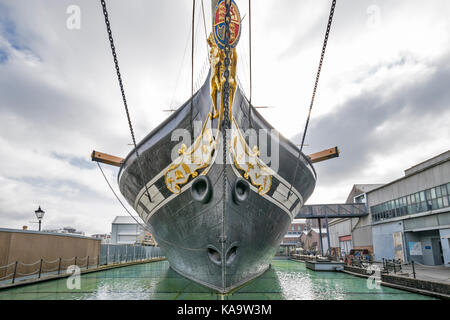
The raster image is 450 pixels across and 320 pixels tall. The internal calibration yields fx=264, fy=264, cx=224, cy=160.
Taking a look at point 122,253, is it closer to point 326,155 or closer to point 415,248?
point 326,155

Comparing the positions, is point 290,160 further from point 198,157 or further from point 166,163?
point 166,163

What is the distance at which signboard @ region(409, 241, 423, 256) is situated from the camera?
612 inches

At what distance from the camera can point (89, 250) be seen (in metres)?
12.6

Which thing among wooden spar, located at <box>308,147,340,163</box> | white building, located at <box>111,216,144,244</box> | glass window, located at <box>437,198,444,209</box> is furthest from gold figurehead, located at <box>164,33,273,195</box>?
white building, located at <box>111,216,144,244</box>

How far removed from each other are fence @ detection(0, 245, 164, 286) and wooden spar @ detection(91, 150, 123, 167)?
3492 millimetres

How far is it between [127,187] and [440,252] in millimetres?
16854

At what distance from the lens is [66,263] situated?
35.3 ft

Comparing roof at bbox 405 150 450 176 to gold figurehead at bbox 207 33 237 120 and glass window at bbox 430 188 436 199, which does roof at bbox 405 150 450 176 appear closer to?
glass window at bbox 430 188 436 199

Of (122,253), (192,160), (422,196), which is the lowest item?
(122,253)

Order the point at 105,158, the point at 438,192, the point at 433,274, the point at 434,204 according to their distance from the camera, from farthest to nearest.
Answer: the point at 434,204, the point at 438,192, the point at 433,274, the point at 105,158

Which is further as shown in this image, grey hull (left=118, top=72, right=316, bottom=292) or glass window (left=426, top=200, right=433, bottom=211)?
glass window (left=426, top=200, right=433, bottom=211)

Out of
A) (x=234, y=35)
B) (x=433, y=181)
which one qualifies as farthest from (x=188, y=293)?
(x=433, y=181)

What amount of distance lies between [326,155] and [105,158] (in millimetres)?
7429

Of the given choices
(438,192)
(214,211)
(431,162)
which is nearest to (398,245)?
(438,192)
